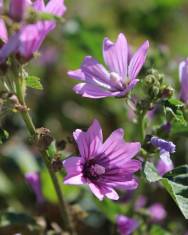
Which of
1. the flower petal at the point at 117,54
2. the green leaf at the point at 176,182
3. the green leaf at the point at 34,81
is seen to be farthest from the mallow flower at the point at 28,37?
the green leaf at the point at 176,182

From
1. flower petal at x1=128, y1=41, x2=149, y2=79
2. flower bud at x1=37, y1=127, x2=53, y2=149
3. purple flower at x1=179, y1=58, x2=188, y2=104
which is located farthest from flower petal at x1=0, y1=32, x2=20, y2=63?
purple flower at x1=179, y1=58, x2=188, y2=104

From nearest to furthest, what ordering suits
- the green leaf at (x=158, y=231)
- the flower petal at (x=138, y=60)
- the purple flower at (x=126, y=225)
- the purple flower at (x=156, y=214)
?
the flower petal at (x=138, y=60)
the purple flower at (x=126, y=225)
the green leaf at (x=158, y=231)
the purple flower at (x=156, y=214)

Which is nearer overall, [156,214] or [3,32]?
[3,32]

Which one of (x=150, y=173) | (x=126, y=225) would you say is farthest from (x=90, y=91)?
(x=126, y=225)

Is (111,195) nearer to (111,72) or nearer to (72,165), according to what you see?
(72,165)

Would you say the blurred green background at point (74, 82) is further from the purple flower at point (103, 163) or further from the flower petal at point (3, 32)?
the flower petal at point (3, 32)

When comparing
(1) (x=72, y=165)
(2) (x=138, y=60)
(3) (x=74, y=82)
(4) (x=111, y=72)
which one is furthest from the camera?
(3) (x=74, y=82)
